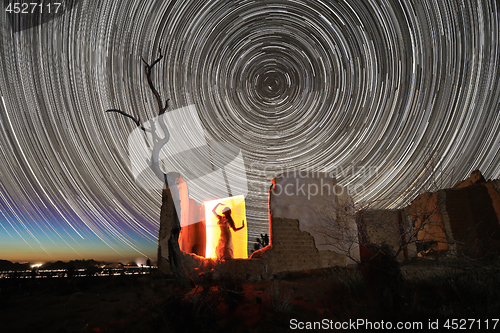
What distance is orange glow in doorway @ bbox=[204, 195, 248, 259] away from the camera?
15.3m

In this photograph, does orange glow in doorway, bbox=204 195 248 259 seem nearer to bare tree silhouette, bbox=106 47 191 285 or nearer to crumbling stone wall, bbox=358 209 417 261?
bare tree silhouette, bbox=106 47 191 285

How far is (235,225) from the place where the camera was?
658 inches

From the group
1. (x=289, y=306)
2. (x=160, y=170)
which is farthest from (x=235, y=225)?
(x=289, y=306)

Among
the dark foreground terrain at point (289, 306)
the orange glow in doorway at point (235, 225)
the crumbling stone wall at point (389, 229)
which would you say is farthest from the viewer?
the orange glow in doorway at point (235, 225)

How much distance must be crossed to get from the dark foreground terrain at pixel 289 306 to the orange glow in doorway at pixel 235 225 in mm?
6263

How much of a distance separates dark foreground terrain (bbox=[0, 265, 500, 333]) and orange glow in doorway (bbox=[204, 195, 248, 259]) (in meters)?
6.26

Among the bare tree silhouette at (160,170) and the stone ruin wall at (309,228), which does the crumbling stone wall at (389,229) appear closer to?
the stone ruin wall at (309,228)

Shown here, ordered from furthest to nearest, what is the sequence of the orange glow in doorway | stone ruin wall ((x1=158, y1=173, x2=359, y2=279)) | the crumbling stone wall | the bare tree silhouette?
the orange glow in doorway < the crumbling stone wall < stone ruin wall ((x1=158, y1=173, x2=359, y2=279)) < the bare tree silhouette

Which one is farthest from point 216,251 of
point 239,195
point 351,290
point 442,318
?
point 442,318

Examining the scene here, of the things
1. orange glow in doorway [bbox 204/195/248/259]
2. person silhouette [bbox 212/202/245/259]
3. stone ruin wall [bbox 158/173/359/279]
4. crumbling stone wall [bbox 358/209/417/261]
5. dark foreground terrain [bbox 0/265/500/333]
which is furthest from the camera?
orange glow in doorway [bbox 204/195/248/259]

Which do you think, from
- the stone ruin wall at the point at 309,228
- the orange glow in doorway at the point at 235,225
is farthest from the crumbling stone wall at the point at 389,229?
the orange glow in doorway at the point at 235,225

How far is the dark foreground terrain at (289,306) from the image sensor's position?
194 inches

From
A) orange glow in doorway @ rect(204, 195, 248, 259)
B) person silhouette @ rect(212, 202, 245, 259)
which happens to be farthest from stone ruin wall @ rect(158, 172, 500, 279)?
orange glow in doorway @ rect(204, 195, 248, 259)

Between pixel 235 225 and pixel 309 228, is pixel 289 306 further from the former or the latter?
pixel 235 225
